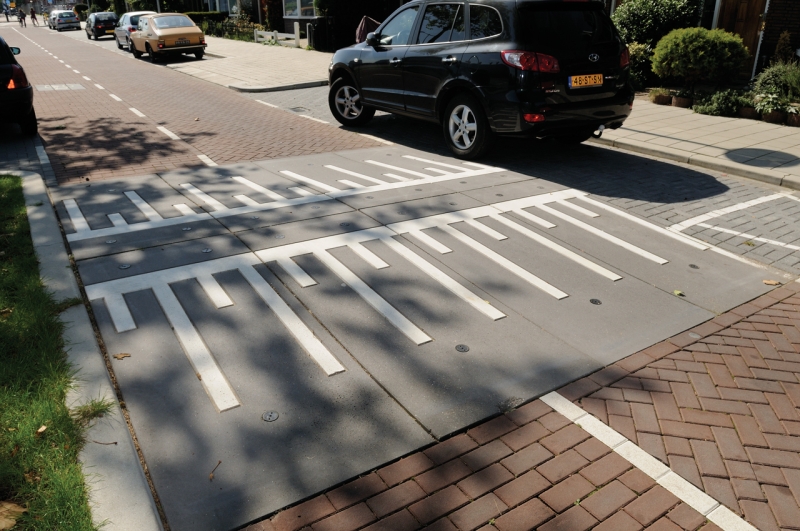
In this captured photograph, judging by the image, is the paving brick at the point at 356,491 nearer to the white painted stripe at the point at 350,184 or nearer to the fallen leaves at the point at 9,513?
the fallen leaves at the point at 9,513

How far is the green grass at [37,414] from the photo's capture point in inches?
105

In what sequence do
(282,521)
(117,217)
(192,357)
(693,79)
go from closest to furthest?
(282,521)
(192,357)
(117,217)
(693,79)

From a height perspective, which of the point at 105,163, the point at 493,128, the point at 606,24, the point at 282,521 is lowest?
the point at 282,521

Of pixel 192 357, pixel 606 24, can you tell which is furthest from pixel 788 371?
pixel 606 24

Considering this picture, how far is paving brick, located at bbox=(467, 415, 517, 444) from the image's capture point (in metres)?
3.27

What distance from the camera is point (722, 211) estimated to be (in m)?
6.78

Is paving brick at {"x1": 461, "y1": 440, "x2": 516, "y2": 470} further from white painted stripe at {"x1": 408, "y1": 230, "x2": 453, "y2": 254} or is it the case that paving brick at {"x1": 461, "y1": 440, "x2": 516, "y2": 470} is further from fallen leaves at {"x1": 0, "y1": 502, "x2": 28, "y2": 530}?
white painted stripe at {"x1": 408, "y1": 230, "x2": 453, "y2": 254}

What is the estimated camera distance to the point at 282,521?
2721 mm

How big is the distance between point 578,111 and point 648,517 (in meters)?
5.86

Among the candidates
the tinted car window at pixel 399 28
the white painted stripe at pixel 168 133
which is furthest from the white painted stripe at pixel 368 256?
the white painted stripe at pixel 168 133

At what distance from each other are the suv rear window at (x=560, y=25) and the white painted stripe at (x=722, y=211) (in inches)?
99.2

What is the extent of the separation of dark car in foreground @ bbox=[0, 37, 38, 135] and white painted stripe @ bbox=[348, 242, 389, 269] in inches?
280

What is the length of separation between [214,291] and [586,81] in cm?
523

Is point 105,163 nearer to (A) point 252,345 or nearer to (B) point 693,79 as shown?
(A) point 252,345
